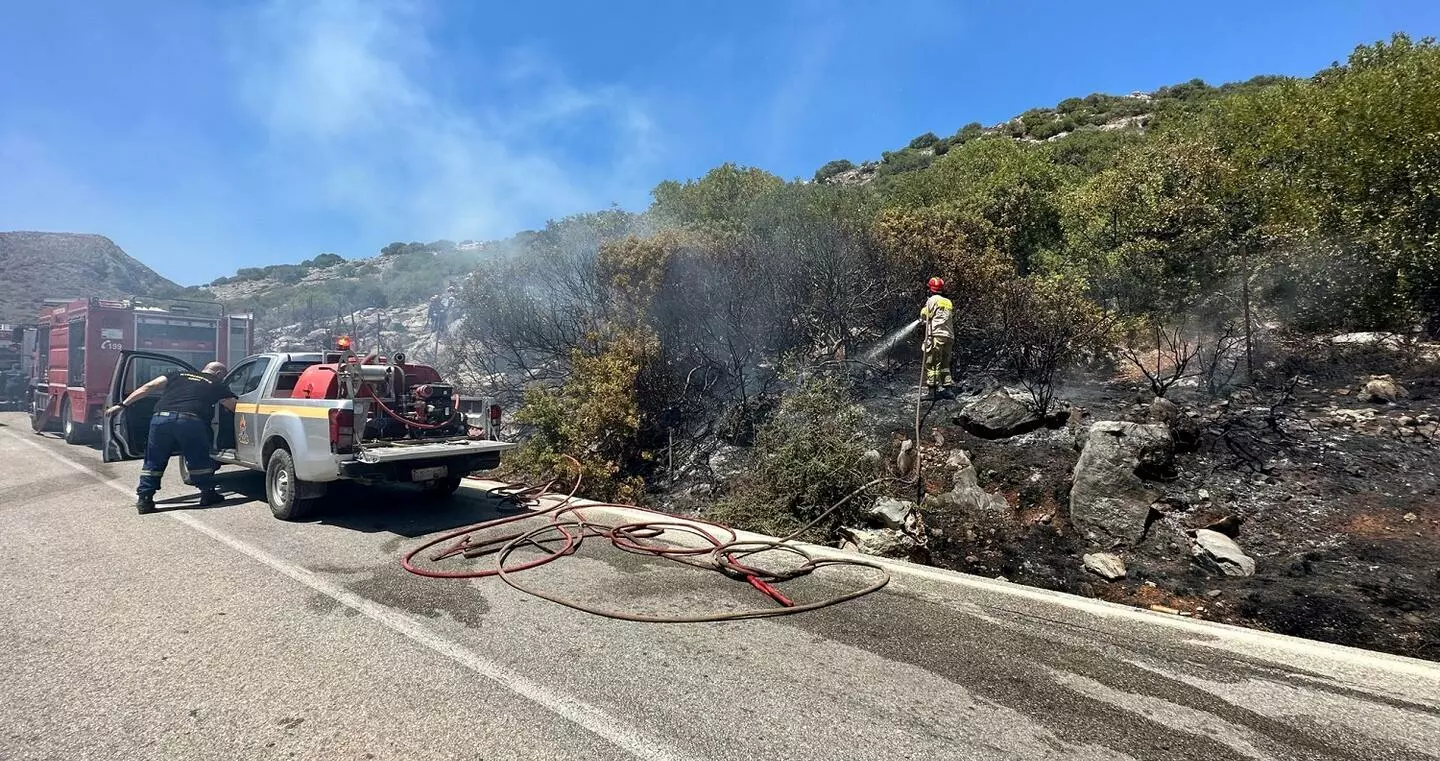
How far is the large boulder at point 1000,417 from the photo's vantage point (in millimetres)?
8109

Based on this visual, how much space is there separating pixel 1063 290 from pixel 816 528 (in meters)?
6.62

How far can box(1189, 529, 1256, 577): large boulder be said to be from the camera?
5270 millimetres

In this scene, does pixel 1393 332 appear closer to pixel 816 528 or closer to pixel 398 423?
pixel 816 528

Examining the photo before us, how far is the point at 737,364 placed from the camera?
10.2m

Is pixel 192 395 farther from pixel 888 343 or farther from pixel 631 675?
pixel 888 343

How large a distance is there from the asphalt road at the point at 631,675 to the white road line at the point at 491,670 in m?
0.02

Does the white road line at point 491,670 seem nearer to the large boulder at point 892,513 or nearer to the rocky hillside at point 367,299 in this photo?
the large boulder at point 892,513

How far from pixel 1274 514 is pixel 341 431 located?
8365 millimetres

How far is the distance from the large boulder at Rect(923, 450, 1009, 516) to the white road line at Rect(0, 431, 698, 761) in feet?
15.6

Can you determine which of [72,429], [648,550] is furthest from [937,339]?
[72,429]

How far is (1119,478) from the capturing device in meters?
6.20

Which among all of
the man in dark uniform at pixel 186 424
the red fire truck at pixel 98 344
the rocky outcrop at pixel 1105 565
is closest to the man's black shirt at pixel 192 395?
the man in dark uniform at pixel 186 424

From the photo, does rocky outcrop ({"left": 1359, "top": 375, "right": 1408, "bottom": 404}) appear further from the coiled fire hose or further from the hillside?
the hillside

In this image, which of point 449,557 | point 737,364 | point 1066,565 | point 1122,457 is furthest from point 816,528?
point 737,364
